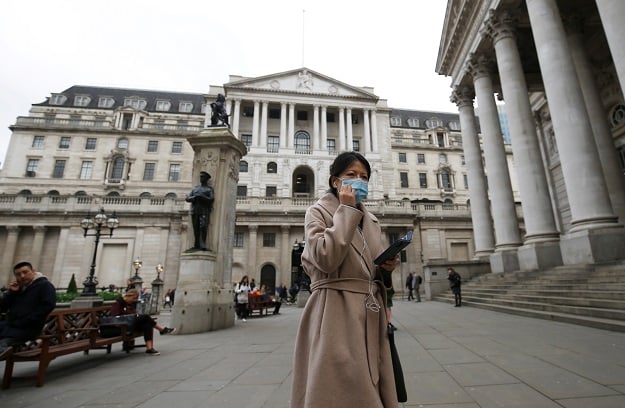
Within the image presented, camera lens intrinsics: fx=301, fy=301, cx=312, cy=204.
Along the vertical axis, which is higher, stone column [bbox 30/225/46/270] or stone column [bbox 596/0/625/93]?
stone column [bbox 596/0/625/93]

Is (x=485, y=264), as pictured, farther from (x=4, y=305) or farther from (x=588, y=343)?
(x=4, y=305)

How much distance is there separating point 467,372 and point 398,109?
6343 centimetres

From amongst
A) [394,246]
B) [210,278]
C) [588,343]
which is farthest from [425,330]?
[394,246]

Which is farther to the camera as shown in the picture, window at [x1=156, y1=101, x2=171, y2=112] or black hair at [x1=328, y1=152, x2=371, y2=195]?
window at [x1=156, y1=101, x2=171, y2=112]

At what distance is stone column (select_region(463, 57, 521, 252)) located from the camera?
14922 mm

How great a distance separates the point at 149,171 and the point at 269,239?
25617 mm

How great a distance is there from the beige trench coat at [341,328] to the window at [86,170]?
49231 millimetres

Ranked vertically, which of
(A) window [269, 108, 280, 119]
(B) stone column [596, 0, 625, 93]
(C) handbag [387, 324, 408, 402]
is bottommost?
(C) handbag [387, 324, 408, 402]

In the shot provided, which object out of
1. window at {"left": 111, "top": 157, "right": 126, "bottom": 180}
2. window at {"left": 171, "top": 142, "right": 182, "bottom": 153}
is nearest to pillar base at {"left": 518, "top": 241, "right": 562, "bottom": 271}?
window at {"left": 171, "top": 142, "right": 182, "bottom": 153}

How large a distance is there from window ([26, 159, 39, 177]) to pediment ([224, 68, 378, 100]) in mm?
29052

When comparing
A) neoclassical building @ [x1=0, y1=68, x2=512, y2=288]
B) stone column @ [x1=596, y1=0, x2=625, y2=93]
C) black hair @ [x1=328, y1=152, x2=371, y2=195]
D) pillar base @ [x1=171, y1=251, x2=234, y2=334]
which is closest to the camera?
black hair @ [x1=328, y1=152, x2=371, y2=195]

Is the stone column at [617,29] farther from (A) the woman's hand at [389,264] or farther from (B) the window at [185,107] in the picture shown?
(B) the window at [185,107]

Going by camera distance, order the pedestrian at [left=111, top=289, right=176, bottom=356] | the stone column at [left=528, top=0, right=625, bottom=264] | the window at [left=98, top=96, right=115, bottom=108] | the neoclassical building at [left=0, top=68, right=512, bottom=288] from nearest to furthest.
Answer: the pedestrian at [left=111, top=289, right=176, bottom=356] < the stone column at [left=528, top=0, right=625, bottom=264] < the neoclassical building at [left=0, top=68, right=512, bottom=288] < the window at [left=98, top=96, right=115, bottom=108]

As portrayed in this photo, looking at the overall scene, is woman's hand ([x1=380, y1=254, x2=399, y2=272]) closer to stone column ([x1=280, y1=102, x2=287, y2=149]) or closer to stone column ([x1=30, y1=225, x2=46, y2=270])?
stone column ([x1=30, y1=225, x2=46, y2=270])
